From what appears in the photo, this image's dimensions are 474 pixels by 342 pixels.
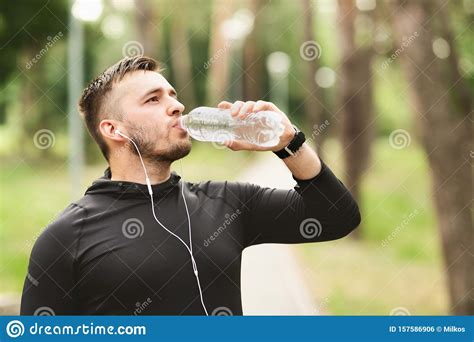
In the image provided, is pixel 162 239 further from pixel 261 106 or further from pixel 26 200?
pixel 26 200

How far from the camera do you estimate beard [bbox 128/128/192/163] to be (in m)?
2.40

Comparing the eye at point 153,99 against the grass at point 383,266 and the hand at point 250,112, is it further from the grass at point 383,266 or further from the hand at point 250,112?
the grass at point 383,266

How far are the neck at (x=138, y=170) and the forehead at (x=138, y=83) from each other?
A: 0.24 metres

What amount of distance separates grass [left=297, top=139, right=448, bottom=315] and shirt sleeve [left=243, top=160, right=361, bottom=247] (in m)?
3.36

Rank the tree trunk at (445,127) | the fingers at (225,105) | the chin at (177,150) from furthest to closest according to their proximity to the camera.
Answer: the tree trunk at (445,127), the chin at (177,150), the fingers at (225,105)

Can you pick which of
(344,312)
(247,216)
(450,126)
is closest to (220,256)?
(247,216)

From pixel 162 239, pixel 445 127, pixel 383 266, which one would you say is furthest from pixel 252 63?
pixel 162 239

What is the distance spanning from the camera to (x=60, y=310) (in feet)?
7.25

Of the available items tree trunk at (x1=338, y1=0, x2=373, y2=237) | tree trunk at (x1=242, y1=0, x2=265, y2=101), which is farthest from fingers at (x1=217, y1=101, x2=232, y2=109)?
tree trunk at (x1=242, y1=0, x2=265, y2=101)

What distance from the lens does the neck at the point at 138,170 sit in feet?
8.02

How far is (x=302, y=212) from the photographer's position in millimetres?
2418

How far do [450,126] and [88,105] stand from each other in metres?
→ 3.10

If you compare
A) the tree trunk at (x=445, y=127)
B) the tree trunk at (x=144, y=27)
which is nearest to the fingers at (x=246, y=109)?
the tree trunk at (x=445, y=127)

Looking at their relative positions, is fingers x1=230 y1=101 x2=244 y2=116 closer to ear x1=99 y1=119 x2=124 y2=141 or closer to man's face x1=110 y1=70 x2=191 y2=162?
man's face x1=110 y1=70 x2=191 y2=162
